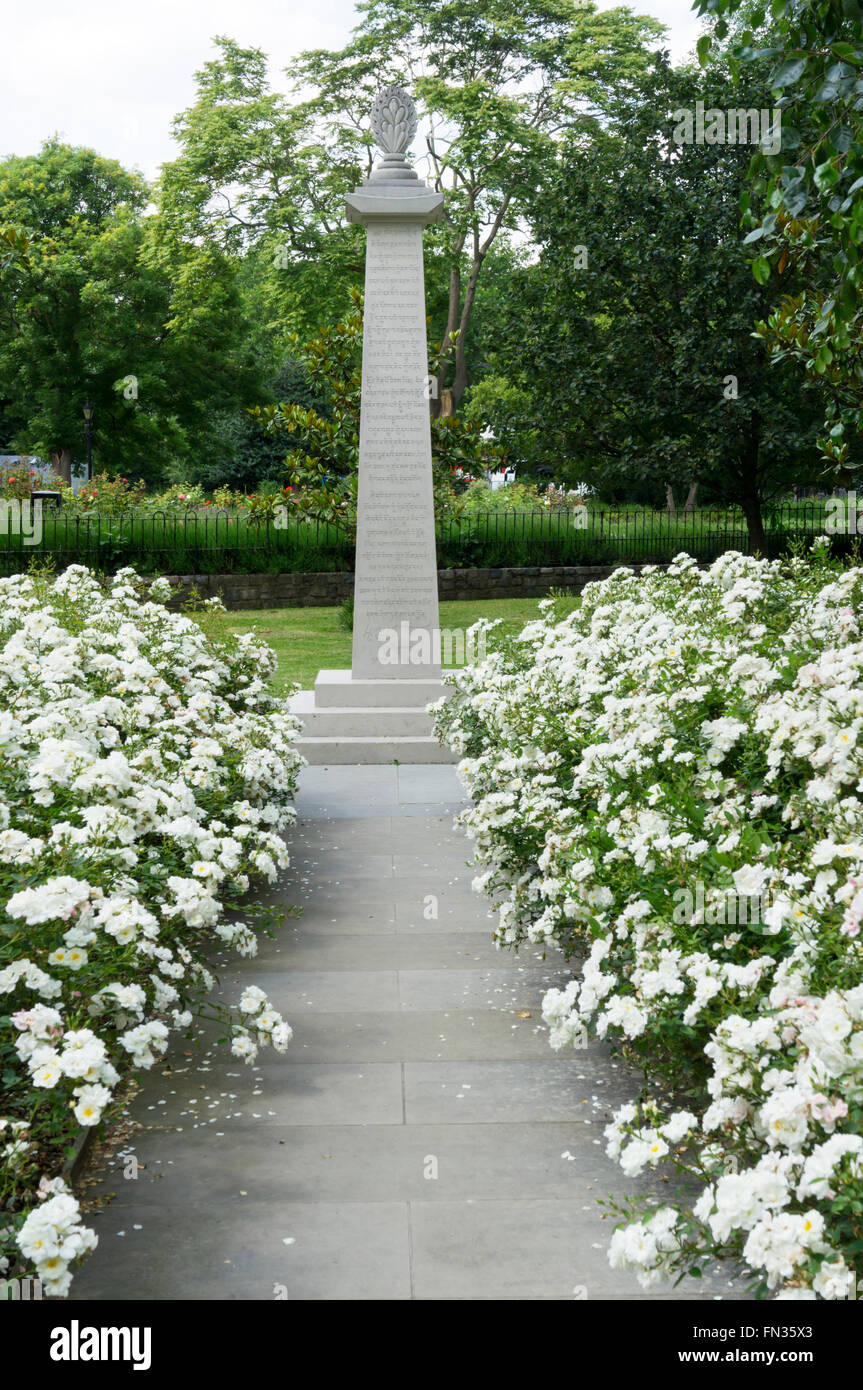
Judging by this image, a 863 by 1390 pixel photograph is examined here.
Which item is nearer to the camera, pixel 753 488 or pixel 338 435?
pixel 338 435

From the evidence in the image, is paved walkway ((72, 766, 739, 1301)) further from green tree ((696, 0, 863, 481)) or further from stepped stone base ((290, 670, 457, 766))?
stepped stone base ((290, 670, 457, 766))

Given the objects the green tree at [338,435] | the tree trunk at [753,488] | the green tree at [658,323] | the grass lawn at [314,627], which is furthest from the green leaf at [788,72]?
the tree trunk at [753,488]

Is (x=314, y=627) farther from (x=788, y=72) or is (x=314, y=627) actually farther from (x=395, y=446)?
(x=788, y=72)

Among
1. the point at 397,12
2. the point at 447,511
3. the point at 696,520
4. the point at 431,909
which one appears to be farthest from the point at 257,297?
the point at 431,909

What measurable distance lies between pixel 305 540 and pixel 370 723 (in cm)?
1194

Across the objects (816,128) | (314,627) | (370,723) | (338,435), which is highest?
(338,435)

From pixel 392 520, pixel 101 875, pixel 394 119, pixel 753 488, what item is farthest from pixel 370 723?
pixel 753 488

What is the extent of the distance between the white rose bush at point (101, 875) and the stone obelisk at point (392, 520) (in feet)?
7.93

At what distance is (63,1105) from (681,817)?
2.04 meters

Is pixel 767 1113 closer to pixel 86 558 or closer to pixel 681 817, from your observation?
pixel 681 817

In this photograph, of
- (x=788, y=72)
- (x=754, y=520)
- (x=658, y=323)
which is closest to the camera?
(x=788, y=72)

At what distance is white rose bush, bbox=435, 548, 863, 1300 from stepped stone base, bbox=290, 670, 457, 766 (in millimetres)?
2672

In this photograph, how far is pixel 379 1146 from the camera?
3.61 metres

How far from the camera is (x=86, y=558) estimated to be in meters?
19.6
